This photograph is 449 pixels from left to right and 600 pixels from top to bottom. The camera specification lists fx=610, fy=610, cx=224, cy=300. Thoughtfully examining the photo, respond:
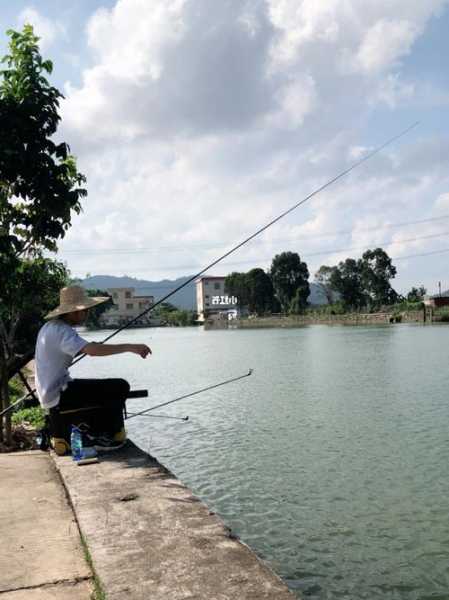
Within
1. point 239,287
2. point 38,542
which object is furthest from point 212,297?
point 38,542

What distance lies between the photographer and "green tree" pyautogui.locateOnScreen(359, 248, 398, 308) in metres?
81.2

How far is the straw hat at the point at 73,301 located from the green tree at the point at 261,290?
101076 mm

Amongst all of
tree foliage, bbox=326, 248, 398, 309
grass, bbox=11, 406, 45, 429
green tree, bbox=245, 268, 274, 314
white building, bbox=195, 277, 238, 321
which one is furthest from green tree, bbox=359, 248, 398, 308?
grass, bbox=11, 406, 45, 429

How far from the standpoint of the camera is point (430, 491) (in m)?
6.68

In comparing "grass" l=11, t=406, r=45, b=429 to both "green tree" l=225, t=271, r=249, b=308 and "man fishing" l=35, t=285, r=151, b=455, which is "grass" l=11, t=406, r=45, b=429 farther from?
"green tree" l=225, t=271, r=249, b=308

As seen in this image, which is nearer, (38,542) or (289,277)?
(38,542)

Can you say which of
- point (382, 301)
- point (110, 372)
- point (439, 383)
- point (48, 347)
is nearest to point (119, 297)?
point (382, 301)

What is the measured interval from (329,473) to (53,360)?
3.98m

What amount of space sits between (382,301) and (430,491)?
7840 centimetres

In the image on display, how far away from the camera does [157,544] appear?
306 centimetres

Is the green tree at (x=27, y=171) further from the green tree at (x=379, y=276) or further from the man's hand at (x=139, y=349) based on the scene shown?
the green tree at (x=379, y=276)

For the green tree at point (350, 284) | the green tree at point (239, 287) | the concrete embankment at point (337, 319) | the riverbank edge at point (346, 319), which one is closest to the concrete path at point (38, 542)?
the riverbank edge at point (346, 319)

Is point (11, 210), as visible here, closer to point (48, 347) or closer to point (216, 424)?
point (48, 347)

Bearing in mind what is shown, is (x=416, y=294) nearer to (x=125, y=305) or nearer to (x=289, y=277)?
(x=289, y=277)
